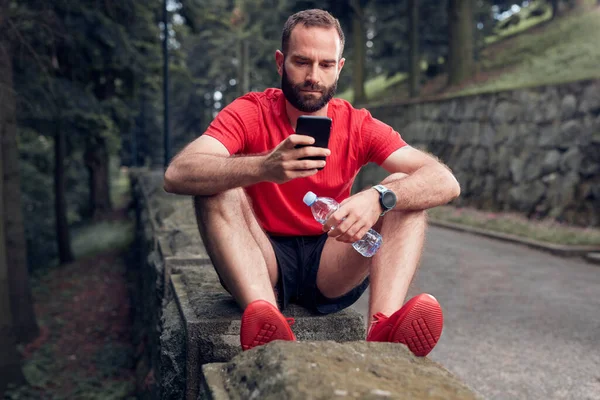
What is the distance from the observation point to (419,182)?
10.1ft

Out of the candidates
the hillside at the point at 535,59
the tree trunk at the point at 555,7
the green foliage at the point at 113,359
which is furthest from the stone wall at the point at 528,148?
the tree trunk at the point at 555,7

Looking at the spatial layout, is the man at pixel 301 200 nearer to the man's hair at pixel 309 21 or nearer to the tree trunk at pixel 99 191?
the man's hair at pixel 309 21

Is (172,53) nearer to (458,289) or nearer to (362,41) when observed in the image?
(362,41)

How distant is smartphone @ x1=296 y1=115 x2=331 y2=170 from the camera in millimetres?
2662

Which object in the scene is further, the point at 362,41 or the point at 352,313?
the point at 362,41

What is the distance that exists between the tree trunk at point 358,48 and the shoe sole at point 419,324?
2348cm

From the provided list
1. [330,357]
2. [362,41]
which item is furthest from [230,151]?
[362,41]

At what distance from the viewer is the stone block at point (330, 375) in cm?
192

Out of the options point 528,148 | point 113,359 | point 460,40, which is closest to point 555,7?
point 460,40

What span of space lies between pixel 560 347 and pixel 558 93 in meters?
10.6

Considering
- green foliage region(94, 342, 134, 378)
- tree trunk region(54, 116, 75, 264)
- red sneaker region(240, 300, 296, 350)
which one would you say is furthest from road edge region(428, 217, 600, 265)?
tree trunk region(54, 116, 75, 264)

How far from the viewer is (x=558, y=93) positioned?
50.8ft

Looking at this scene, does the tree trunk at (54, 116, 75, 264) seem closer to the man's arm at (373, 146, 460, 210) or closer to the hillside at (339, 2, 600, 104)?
the hillside at (339, 2, 600, 104)

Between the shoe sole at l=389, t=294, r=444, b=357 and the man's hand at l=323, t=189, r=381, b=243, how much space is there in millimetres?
356
